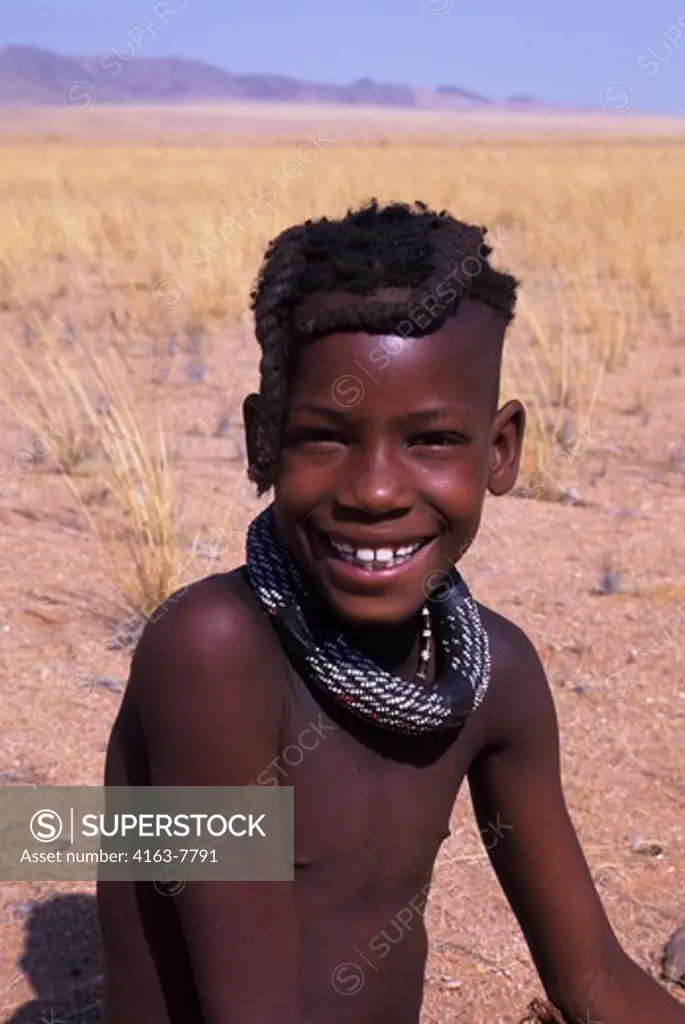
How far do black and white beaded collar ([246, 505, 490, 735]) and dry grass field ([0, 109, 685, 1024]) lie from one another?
1.22m

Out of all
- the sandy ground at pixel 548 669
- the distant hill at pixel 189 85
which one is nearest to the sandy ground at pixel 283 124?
the distant hill at pixel 189 85

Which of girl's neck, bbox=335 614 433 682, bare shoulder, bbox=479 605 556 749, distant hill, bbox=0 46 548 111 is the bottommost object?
distant hill, bbox=0 46 548 111

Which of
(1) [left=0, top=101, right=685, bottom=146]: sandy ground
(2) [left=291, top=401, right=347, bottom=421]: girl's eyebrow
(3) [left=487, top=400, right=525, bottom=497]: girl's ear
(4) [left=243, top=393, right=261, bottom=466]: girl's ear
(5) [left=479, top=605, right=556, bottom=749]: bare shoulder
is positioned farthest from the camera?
(1) [left=0, top=101, right=685, bottom=146]: sandy ground

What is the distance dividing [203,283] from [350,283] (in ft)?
30.6

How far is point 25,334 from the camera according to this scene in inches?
351

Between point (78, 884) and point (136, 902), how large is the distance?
128 cm

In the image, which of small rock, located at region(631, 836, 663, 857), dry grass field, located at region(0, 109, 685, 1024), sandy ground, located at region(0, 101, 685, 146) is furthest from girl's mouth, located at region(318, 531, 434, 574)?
sandy ground, located at region(0, 101, 685, 146)

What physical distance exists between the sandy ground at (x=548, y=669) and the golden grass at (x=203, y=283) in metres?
0.22

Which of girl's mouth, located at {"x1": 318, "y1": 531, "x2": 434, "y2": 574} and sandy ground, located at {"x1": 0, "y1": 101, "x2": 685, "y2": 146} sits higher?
girl's mouth, located at {"x1": 318, "y1": 531, "x2": 434, "y2": 574}

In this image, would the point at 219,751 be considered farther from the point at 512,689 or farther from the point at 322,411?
the point at 512,689

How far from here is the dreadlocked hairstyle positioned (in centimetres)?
152

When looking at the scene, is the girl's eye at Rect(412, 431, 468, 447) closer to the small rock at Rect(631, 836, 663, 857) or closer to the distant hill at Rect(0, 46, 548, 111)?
the small rock at Rect(631, 836, 663, 857)

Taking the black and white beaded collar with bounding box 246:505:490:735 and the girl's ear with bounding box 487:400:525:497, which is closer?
the black and white beaded collar with bounding box 246:505:490:735

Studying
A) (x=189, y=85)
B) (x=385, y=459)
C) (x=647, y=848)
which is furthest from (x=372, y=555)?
(x=189, y=85)
